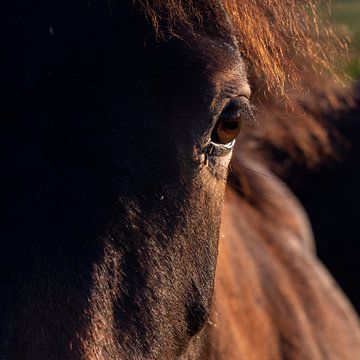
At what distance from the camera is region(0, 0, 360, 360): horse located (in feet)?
5.41

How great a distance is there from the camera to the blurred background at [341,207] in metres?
5.35

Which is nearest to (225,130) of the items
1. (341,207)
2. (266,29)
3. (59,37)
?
(266,29)

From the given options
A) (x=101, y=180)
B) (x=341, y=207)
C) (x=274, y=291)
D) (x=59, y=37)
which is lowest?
(x=341, y=207)

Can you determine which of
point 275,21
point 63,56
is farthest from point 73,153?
point 275,21

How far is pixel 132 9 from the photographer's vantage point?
196cm

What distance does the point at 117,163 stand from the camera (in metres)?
1.79

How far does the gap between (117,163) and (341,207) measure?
389 centimetres

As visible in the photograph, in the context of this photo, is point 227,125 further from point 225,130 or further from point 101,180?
point 101,180

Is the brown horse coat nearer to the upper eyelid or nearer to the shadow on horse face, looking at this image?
the upper eyelid

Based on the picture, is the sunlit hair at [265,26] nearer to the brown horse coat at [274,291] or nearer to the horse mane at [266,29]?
the horse mane at [266,29]

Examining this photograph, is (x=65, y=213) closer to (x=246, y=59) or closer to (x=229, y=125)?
(x=229, y=125)

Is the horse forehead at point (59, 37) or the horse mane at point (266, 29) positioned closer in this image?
the horse forehead at point (59, 37)

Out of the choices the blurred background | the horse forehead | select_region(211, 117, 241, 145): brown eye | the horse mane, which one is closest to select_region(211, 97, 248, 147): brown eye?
select_region(211, 117, 241, 145): brown eye

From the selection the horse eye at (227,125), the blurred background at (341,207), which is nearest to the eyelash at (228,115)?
the horse eye at (227,125)
